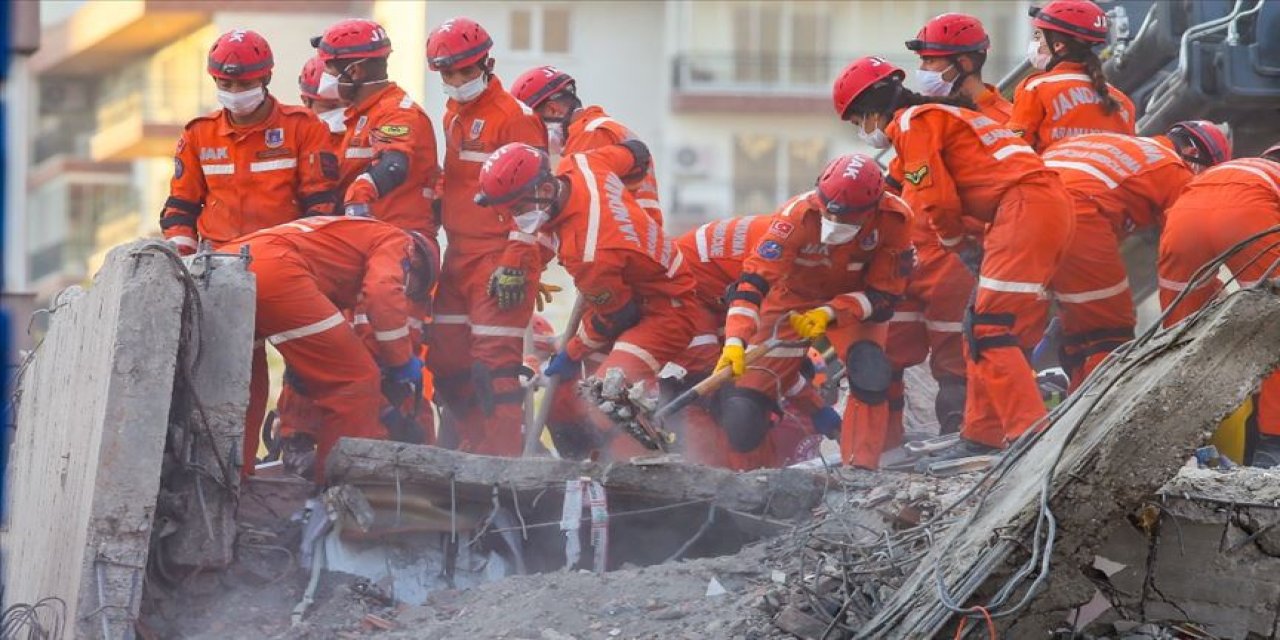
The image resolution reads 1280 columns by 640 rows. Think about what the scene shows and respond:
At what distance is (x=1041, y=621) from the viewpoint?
6.68m

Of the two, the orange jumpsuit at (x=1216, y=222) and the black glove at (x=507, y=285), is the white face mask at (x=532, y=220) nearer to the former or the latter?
the black glove at (x=507, y=285)

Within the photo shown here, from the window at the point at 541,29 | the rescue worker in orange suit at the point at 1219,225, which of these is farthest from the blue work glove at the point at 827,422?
the window at the point at 541,29

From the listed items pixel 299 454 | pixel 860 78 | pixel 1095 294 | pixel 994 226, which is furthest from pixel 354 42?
pixel 1095 294

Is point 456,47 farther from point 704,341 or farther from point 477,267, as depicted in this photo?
point 704,341

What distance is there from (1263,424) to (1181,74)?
312 centimetres

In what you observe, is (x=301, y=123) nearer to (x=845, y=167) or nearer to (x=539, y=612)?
(x=845, y=167)

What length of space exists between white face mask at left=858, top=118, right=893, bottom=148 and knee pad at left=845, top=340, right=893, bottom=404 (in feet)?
3.11

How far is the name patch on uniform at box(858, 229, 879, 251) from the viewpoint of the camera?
10008mm

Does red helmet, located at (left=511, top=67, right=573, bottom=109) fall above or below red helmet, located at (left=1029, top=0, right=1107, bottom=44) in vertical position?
below

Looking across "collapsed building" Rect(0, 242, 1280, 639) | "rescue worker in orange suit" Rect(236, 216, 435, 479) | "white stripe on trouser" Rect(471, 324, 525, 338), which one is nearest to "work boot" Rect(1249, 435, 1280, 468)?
"collapsed building" Rect(0, 242, 1280, 639)

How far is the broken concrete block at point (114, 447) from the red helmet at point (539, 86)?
3.16 metres

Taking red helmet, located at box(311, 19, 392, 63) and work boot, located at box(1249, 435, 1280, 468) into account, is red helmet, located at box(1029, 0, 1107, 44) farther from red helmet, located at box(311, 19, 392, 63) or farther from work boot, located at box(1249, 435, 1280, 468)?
red helmet, located at box(311, 19, 392, 63)

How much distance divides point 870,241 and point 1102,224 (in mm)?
1111

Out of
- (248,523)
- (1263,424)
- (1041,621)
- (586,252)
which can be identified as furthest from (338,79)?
(1041,621)
